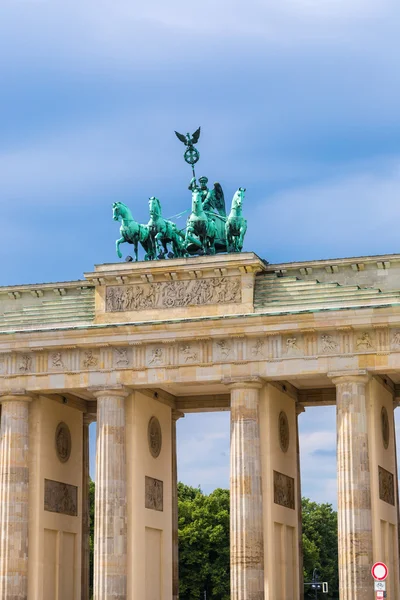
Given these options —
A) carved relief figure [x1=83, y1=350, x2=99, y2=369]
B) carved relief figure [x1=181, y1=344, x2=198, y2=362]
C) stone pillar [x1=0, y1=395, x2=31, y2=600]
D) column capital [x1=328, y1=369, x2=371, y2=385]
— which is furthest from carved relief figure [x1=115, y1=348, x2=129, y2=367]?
column capital [x1=328, y1=369, x2=371, y2=385]

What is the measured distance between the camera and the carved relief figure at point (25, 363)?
57156 mm

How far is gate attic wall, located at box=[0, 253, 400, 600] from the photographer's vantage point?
5272 centimetres

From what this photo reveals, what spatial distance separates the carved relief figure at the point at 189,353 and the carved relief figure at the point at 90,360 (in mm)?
3892

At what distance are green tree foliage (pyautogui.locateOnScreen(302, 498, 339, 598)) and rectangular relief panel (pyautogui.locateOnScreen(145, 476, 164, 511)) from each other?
51.6 metres

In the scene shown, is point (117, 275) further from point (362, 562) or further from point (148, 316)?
point (362, 562)

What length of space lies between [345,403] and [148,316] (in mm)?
9260

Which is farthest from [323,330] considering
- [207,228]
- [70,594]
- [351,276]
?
[70,594]

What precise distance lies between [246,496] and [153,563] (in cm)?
683

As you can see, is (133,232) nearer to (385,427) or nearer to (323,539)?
(385,427)

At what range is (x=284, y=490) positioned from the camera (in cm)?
5694

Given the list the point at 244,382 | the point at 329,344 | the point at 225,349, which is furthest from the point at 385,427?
the point at 225,349

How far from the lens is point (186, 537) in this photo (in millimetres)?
99812

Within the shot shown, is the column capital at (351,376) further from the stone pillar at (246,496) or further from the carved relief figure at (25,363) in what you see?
the carved relief figure at (25,363)

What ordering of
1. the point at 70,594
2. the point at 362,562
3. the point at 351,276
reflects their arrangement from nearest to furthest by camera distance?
the point at 362,562
the point at 351,276
the point at 70,594
